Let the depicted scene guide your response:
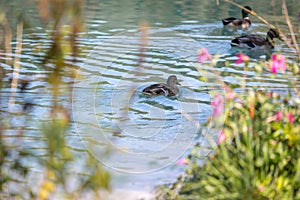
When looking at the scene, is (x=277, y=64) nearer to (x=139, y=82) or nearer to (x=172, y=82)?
(x=172, y=82)

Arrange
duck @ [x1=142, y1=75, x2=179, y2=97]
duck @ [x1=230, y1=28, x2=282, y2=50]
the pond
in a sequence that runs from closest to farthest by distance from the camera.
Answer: the pond → duck @ [x1=142, y1=75, x2=179, y2=97] → duck @ [x1=230, y1=28, x2=282, y2=50]

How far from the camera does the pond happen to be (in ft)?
22.4

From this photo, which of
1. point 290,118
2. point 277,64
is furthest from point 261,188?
point 277,64

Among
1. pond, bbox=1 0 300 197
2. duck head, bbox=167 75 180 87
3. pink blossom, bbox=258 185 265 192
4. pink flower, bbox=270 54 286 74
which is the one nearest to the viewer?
pink blossom, bbox=258 185 265 192

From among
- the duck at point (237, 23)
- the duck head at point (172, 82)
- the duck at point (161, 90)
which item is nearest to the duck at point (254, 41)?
the duck at point (237, 23)

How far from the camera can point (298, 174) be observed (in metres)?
4.39

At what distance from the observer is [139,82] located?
432 inches

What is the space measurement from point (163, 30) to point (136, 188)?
33.8ft

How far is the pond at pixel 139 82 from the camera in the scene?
6.83m

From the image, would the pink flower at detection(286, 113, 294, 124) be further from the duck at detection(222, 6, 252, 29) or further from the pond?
the duck at detection(222, 6, 252, 29)

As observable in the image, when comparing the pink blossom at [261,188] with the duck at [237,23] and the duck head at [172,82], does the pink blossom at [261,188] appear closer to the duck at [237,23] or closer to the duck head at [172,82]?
the duck head at [172,82]

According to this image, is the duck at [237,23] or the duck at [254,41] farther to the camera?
the duck at [237,23]

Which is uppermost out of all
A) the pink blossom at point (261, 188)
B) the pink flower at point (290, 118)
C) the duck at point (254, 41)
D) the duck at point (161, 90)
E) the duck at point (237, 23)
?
the pink flower at point (290, 118)

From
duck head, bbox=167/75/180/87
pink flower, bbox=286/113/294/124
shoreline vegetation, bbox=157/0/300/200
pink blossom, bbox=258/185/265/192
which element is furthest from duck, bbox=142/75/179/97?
pink blossom, bbox=258/185/265/192
